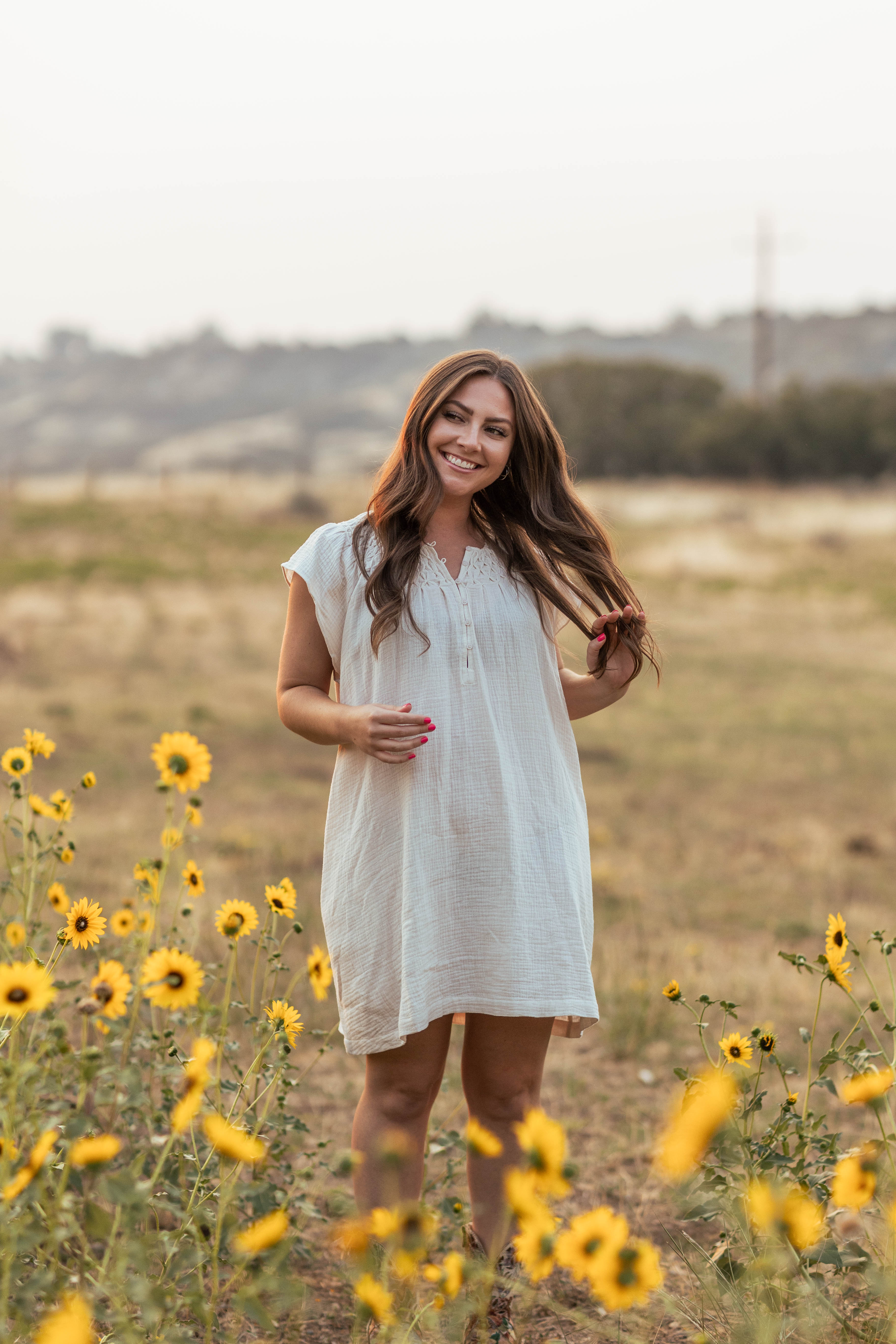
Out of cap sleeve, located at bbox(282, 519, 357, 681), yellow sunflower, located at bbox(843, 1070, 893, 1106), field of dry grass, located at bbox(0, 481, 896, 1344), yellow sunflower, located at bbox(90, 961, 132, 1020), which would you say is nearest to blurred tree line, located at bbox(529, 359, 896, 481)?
field of dry grass, located at bbox(0, 481, 896, 1344)

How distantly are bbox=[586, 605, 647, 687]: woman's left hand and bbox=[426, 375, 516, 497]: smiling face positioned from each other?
0.35 metres

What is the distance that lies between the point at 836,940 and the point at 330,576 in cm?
106

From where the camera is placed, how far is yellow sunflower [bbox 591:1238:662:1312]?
1084 millimetres

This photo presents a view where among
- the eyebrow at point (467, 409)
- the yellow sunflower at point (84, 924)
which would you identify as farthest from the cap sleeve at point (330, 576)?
the yellow sunflower at point (84, 924)

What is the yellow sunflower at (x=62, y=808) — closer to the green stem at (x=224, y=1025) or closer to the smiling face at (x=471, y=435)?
the green stem at (x=224, y=1025)

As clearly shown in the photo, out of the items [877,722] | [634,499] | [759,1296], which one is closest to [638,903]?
[759,1296]

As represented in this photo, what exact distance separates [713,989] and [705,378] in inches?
1367

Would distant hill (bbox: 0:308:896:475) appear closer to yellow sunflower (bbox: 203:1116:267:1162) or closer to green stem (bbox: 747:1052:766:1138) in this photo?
green stem (bbox: 747:1052:766:1138)

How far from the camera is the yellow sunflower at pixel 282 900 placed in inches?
79.6

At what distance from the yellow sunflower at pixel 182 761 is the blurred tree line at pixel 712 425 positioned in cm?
2915

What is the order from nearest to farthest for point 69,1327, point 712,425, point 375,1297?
point 69,1327, point 375,1297, point 712,425

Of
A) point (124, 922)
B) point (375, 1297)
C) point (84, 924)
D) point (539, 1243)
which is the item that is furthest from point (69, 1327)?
point (124, 922)

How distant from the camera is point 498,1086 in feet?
7.20

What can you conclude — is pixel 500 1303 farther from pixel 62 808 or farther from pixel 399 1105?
pixel 62 808
